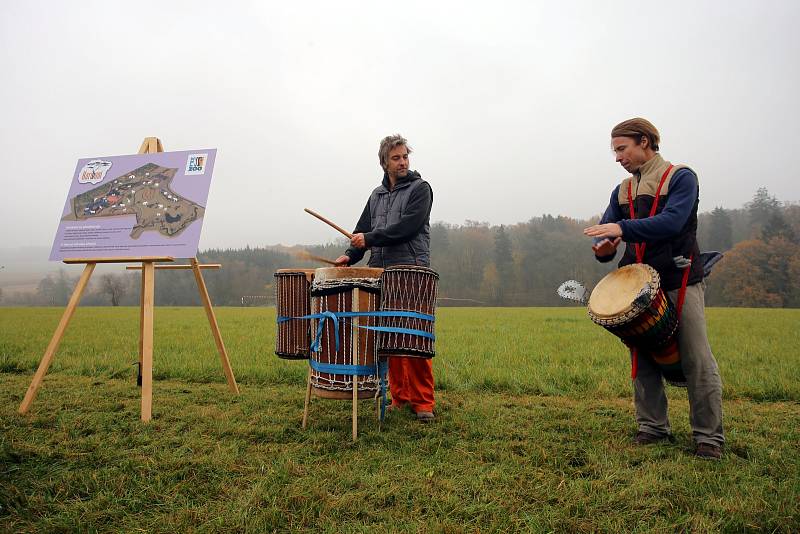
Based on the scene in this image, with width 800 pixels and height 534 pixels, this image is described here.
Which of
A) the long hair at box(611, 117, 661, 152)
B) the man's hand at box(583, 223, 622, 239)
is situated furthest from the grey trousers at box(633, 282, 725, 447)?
the long hair at box(611, 117, 661, 152)

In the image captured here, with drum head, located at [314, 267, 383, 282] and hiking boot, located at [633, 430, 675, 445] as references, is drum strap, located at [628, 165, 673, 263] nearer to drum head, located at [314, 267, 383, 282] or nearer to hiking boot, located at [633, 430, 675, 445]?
hiking boot, located at [633, 430, 675, 445]

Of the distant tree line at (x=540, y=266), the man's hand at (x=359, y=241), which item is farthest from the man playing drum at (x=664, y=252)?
the distant tree line at (x=540, y=266)

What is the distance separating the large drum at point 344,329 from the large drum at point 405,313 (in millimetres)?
103

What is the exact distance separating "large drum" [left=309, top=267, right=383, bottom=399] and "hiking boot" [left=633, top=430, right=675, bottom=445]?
1.94m

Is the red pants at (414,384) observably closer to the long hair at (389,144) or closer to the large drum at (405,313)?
the large drum at (405,313)

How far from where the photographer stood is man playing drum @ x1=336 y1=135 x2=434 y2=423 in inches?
174

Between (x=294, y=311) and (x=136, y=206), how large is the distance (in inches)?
83.2

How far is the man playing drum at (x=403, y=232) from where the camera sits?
4410 millimetres

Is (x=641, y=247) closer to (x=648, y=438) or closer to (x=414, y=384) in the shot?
(x=648, y=438)

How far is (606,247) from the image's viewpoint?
140 inches

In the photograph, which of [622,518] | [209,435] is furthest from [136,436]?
[622,518]

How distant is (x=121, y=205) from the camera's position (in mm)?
5207

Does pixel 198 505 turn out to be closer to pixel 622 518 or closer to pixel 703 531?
pixel 622 518

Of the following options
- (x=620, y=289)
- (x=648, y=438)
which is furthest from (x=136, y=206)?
(x=648, y=438)
